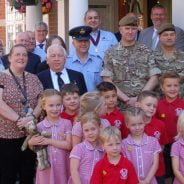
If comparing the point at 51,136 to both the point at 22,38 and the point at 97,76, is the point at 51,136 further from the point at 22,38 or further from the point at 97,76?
the point at 22,38

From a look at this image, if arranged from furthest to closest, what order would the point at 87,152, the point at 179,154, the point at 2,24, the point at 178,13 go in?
the point at 2,24
the point at 178,13
the point at 179,154
the point at 87,152

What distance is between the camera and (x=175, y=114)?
579cm

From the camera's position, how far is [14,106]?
5641 mm

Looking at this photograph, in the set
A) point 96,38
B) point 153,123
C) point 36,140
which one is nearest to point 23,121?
point 36,140

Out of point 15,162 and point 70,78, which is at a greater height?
point 70,78

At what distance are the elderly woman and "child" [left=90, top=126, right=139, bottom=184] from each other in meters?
1.03

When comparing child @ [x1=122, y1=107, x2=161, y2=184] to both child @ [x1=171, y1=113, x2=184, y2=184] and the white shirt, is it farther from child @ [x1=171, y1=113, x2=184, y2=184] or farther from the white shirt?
the white shirt

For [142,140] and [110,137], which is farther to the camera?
[142,140]

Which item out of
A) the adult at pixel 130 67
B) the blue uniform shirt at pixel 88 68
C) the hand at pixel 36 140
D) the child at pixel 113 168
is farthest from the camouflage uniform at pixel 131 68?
the child at pixel 113 168

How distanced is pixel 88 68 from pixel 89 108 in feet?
4.62

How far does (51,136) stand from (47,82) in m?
0.79

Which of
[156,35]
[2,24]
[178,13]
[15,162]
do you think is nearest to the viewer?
[15,162]

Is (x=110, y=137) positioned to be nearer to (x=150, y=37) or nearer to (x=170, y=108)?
(x=170, y=108)

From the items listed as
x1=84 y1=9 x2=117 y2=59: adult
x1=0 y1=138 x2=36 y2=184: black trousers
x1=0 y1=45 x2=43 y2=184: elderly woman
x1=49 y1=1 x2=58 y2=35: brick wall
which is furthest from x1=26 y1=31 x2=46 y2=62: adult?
x1=49 y1=1 x2=58 y2=35: brick wall
